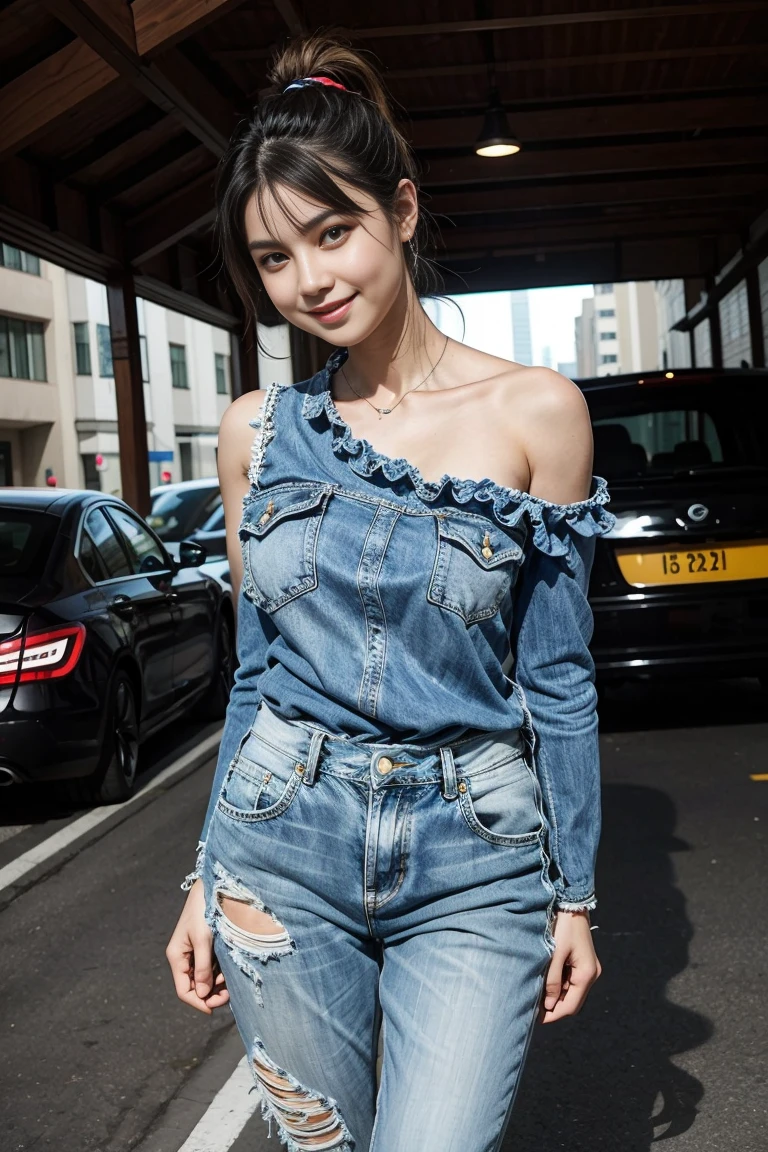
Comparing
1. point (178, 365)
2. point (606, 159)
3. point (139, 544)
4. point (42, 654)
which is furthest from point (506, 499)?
point (178, 365)

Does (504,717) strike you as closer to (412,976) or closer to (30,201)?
(412,976)

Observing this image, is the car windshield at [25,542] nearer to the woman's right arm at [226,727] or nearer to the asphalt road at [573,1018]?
the asphalt road at [573,1018]

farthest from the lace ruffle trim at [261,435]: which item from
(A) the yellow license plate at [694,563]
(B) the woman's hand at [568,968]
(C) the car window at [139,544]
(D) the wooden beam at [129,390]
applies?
(D) the wooden beam at [129,390]

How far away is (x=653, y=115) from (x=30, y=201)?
6569 millimetres

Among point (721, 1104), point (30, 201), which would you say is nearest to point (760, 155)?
point (30, 201)

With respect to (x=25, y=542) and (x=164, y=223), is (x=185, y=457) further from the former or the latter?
(x=25, y=542)

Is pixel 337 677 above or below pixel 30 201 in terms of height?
below

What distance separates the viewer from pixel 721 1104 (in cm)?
331

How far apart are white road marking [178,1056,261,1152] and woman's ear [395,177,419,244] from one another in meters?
1.99

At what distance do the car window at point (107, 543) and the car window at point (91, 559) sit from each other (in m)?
0.04

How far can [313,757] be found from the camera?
1.80m

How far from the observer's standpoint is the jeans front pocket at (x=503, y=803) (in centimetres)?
179

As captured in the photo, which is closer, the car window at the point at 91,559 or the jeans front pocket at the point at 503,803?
the jeans front pocket at the point at 503,803

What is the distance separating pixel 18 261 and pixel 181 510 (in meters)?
36.7
